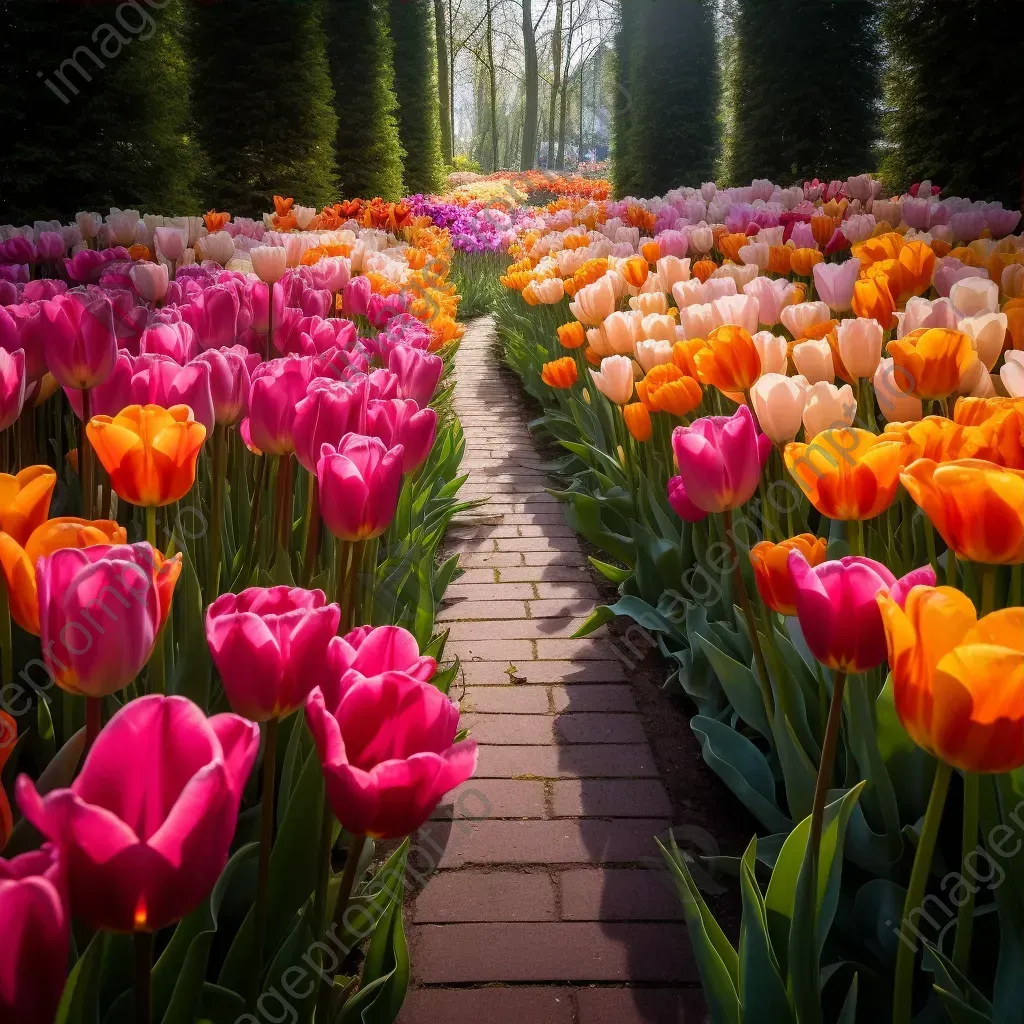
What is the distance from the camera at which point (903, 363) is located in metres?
1.55

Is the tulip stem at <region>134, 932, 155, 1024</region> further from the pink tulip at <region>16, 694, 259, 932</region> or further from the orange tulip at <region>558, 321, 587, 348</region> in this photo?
the orange tulip at <region>558, 321, 587, 348</region>

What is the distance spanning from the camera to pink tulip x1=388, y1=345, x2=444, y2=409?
1.92 m

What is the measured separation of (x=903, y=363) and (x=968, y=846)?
880 mm

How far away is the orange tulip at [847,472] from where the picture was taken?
1227 millimetres

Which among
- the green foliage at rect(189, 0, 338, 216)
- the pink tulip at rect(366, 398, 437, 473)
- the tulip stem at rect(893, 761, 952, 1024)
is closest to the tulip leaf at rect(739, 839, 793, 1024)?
the tulip stem at rect(893, 761, 952, 1024)

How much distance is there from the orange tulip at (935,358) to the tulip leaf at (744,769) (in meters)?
0.77

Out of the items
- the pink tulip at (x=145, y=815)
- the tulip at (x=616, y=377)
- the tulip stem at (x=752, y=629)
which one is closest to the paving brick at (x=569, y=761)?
the tulip stem at (x=752, y=629)

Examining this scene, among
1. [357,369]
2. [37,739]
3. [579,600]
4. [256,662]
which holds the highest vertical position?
[357,369]

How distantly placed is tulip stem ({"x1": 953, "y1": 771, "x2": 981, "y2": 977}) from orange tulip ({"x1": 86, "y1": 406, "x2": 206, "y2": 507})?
1077 millimetres

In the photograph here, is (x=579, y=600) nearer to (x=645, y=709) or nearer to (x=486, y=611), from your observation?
(x=486, y=611)

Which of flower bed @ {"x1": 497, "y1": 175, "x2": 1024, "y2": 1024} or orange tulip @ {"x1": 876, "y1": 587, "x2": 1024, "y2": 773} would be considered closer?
orange tulip @ {"x1": 876, "y1": 587, "x2": 1024, "y2": 773}

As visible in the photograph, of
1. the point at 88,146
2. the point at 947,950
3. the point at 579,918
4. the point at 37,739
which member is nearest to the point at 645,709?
the point at 579,918

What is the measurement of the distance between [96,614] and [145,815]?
0.81 feet

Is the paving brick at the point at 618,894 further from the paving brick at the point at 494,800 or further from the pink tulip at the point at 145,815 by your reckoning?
the pink tulip at the point at 145,815
